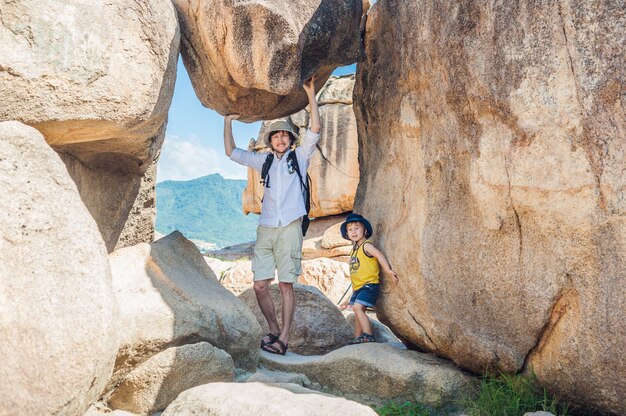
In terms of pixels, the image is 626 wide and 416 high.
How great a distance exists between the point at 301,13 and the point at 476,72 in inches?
62.9

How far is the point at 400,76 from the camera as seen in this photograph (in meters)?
5.23

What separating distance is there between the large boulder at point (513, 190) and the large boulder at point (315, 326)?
1093mm

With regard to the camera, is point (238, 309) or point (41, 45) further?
point (238, 309)

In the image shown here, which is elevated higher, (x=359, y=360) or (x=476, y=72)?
(x=476, y=72)

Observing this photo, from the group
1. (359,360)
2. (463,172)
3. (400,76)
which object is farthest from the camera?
(400,76)

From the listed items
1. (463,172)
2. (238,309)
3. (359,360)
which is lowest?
(359,360)

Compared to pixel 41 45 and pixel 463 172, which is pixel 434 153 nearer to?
pixel 463 172

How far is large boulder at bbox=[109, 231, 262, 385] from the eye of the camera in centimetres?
405

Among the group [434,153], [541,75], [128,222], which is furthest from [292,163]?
[541,75]

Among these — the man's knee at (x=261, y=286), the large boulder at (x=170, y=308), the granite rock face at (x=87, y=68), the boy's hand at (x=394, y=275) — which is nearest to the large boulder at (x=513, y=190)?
the boy's hand at (x=394, y=275)

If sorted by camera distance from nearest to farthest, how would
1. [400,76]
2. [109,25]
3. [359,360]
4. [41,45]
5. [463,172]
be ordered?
1. [41,45]
2. [109,25]
3. [463,172]
4. [359,360]
5. [400,76]

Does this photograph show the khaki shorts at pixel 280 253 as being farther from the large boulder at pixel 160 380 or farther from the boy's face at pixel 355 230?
the large boulder at pixel 160 380

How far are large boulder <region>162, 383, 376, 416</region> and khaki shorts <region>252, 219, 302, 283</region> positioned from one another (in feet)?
7.42

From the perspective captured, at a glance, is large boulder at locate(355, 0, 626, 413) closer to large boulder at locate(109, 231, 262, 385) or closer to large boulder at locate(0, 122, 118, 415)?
large boulder at locate(109, 231, 262, 385)
